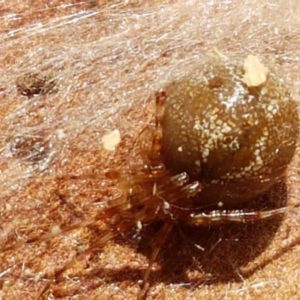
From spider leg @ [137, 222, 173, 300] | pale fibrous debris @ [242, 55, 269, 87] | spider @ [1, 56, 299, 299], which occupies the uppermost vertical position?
pale fibrous debris @ [242, 55, 269, 87]

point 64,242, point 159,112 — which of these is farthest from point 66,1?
point 64,242

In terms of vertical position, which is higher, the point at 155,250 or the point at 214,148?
the point at 214,148

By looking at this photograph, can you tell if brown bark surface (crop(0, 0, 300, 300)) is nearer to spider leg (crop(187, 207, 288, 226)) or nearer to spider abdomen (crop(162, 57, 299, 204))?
spider leg (crop(187, 207, 288, 226))

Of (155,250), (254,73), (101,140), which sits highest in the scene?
(254,73)

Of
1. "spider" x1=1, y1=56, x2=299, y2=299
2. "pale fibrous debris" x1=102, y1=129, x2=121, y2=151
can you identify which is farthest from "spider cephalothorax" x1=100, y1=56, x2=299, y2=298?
"pale fibrous debris" x1=102, y1=129, x2=121, y2=151

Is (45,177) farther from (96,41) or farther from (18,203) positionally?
(96,41)

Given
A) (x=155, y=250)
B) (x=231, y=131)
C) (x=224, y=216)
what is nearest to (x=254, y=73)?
(x=231, y=131)

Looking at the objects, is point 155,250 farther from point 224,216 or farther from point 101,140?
point 101,140
